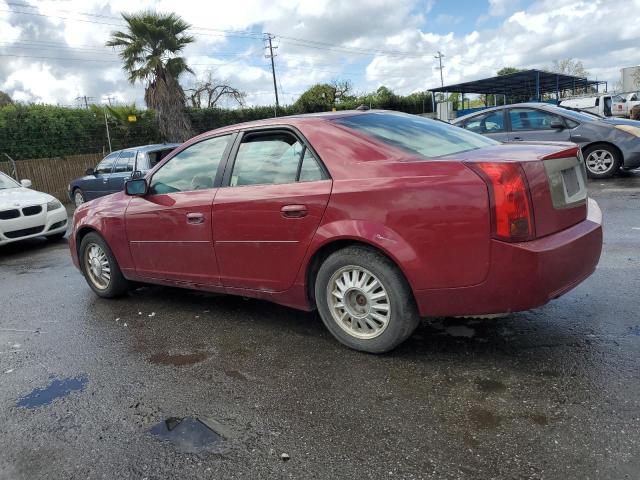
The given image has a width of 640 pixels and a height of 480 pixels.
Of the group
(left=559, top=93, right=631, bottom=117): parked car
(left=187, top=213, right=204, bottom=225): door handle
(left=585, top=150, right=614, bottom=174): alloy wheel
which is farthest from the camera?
(left=559, top=93, right=631, bottom=117): parked car

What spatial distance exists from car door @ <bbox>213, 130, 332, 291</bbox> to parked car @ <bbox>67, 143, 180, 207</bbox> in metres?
7.27

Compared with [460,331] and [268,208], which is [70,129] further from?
[460,331]

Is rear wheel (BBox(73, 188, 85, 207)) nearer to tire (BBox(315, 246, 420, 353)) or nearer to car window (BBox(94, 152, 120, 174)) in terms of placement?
car window (BBox(94, 152, 120, 174))

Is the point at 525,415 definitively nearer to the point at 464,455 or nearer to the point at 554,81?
the point at 464,455

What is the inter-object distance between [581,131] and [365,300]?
8277mm

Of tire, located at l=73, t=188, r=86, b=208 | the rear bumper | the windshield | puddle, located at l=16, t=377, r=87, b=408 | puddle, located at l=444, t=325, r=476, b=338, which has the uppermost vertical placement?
the windshield

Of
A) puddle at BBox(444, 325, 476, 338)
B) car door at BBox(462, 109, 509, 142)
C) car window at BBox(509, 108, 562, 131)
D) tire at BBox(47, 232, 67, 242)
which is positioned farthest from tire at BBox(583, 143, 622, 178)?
tire at BBox(47, 232, 67, 242)

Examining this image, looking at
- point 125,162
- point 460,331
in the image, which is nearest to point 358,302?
point 460,331

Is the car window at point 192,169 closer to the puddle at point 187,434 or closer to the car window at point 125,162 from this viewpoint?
the puddle at point 187,434

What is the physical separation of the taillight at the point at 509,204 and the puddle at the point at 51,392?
2.75m

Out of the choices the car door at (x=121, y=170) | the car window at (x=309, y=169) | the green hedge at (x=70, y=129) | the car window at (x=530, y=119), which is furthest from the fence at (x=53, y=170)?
the car window at (x=309, y=169)

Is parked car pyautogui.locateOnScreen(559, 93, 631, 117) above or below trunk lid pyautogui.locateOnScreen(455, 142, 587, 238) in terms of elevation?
above

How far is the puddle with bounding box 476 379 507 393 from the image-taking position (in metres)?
2.92

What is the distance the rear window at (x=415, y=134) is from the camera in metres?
3.51
